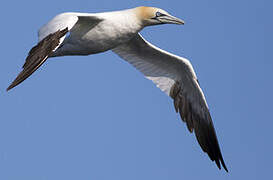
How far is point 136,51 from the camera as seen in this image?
1584 centimetres

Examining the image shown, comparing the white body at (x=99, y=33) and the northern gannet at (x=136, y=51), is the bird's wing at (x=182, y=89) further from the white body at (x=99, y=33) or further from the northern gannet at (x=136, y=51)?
the white body at (x=99, y=33)

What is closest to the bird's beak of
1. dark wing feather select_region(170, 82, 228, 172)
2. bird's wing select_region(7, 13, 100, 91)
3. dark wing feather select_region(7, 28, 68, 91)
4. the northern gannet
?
the northern gannet

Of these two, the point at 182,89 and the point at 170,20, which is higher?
the point at 170,20

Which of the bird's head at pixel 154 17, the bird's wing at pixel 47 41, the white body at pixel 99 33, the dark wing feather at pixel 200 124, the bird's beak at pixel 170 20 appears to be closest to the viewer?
the bird's wing at pixel 47 41

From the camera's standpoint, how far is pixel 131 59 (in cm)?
1599

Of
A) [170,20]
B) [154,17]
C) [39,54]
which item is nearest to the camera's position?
[39,54]

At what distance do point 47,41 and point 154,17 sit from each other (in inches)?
134

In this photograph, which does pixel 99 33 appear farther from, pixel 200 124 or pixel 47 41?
pixel 200 124

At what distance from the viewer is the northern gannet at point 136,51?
1098 cm

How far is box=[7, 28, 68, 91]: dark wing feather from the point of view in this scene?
9.92m

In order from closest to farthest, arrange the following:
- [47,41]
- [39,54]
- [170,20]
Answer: [39,54]
[47,41]
[170,20]

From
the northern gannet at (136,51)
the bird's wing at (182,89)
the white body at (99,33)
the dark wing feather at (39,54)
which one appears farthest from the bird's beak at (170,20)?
the dark wing feather at (39,54)

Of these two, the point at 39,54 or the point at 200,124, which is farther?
the point at 200,124

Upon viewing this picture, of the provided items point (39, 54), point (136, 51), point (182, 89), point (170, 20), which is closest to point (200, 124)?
point (182, 89)
